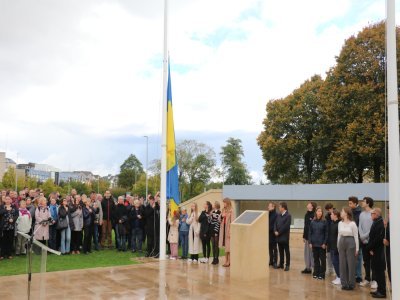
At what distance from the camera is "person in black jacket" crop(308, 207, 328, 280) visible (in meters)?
10.0

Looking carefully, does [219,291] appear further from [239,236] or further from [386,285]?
[386,285]

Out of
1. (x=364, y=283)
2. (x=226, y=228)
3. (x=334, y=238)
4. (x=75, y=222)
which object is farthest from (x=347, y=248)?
(x=75, y=222)

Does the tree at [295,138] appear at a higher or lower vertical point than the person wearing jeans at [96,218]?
higher

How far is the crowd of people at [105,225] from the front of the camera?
12.0m

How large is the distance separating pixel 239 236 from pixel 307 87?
2407 cm

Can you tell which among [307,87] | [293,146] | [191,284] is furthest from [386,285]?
[307,87]

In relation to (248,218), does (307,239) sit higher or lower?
lower

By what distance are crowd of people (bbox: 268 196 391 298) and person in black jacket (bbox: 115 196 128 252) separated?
216 inches

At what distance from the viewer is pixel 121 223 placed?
1411cm

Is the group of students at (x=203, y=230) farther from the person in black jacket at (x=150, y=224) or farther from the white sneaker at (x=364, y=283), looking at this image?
the white sneaker at (x=364, y=283)

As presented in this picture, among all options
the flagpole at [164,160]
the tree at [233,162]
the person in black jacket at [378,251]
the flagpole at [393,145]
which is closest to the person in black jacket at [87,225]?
the flagpole at [164,160]

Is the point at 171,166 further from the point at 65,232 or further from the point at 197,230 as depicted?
the point at 65,232

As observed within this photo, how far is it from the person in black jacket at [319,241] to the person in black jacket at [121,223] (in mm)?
6631

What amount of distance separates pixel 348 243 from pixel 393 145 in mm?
3452
